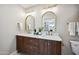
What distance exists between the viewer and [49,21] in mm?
1582

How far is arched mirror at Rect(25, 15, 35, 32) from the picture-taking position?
1.57 metres

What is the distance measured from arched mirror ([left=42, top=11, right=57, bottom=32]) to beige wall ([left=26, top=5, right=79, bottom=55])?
0.16 ft

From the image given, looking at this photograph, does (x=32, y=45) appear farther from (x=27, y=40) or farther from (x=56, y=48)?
(x=56, y=48)

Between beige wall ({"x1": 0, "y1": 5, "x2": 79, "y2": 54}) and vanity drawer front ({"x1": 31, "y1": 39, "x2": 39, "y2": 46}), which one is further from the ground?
beige wall ({"x1": 0, "y1": 5, "x2": 79, "y2": 54})

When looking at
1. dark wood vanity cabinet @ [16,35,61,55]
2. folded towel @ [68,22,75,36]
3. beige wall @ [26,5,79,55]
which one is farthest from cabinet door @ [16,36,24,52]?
folded towel @ [68,22,75,36]

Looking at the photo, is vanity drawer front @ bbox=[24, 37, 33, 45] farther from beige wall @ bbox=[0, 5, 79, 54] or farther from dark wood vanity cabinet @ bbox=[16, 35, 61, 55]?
beige wall @ bbox=[0, 5, 79, 54]

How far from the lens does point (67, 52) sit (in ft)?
5.05

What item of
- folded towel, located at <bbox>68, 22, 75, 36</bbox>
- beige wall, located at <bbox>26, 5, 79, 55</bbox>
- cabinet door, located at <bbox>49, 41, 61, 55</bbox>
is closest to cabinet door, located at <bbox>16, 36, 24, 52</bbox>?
beige wall, located at <bbox>26, 5, 79, 55</bbox>

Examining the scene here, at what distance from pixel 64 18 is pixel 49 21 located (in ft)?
0.68

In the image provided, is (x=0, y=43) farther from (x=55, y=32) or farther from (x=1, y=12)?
(x=55, y=32)

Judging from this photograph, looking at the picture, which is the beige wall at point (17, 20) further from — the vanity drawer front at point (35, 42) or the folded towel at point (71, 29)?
the vanity drawer front at point (35, 42)

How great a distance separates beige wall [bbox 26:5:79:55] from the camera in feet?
4.99

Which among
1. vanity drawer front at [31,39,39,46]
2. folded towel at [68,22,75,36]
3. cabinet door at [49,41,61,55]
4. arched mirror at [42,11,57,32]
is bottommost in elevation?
cabinet door at [49,41,61,55]

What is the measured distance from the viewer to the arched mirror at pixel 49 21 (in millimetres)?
1554
